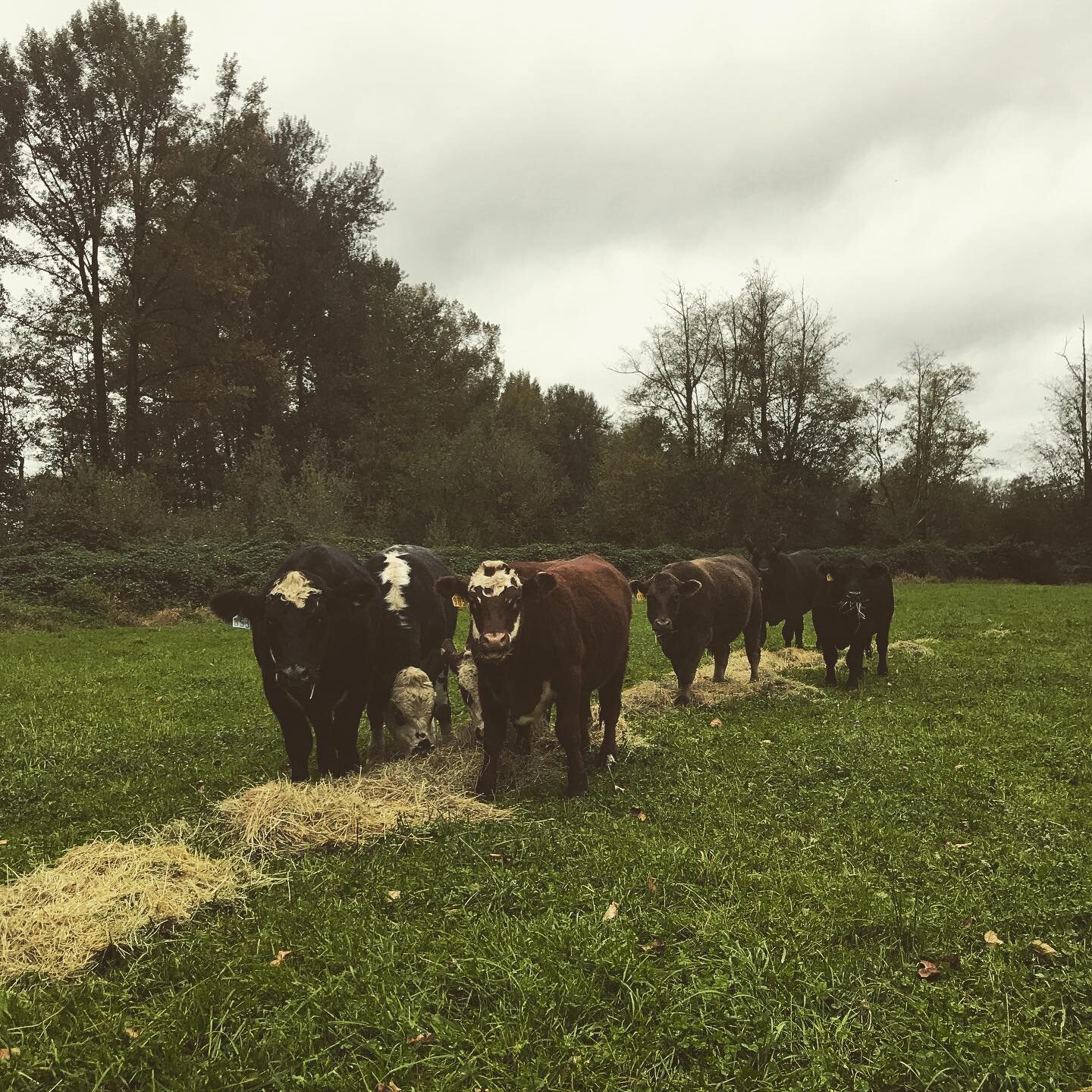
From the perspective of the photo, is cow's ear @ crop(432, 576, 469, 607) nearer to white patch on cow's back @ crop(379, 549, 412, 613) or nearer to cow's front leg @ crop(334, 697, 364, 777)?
white patch on cow's back @ crop(379, 549, 412, 613)

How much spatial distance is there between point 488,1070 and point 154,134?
3629cm

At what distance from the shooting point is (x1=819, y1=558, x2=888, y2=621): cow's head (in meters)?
11.1

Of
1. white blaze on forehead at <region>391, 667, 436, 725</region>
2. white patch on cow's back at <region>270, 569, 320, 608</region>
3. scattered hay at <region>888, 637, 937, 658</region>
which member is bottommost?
scattered hay at <region>888, 637, 937, 658</region>

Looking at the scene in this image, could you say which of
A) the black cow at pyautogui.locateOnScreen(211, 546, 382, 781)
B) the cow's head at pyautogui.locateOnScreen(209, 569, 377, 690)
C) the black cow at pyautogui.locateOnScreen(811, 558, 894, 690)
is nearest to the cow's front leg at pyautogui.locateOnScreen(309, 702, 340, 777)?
the black cow at pyautogui.locateOnScreen(211, 546, 382, 781)

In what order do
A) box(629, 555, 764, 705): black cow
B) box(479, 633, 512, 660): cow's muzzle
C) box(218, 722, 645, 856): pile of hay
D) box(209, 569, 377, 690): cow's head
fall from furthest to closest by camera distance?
box(629, 555, 764, 705): black cow
box(209, 569, 377, 690): cow's head
box(479, 633, 512, 660): cow's muzzle
box(218, 722, 645, 856): pile of hay

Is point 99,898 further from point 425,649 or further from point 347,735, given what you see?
point 425,649

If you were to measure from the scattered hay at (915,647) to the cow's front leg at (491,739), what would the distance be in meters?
10.6

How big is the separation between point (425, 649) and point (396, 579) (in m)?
0.83

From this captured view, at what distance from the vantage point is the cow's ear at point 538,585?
6.10 m

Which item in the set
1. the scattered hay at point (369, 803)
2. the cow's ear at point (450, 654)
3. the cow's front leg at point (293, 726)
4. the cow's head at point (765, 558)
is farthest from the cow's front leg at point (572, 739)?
the cow's head at point (765, 558)

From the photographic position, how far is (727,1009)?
10.6ft

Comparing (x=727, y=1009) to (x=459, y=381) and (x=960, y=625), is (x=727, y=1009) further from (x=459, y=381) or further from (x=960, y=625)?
(x=459, y=381)

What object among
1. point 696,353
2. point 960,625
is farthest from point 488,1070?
point 696,353

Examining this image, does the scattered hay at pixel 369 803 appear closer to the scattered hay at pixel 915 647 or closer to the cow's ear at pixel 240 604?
the cow's ear at pixel 240 604
